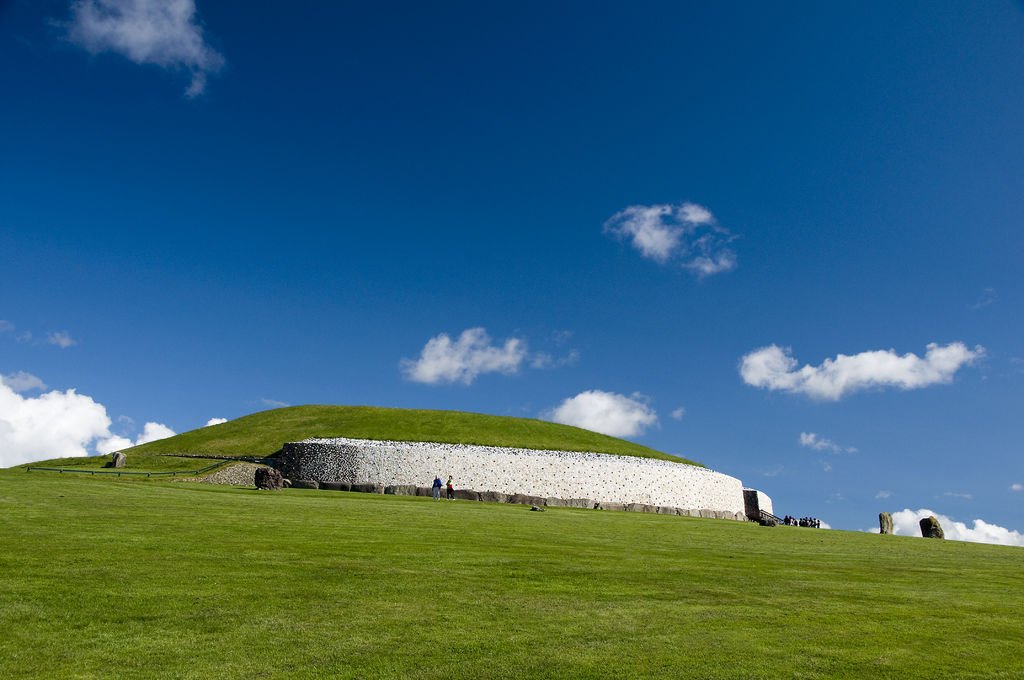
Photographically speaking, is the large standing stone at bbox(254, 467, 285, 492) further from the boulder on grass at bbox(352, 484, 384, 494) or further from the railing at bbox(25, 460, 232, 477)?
the railing at bbox(25, 460, 232, 477)

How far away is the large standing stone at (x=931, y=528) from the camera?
44.1 metres

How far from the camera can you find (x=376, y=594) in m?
12.7

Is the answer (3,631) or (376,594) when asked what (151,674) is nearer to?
(3,631)

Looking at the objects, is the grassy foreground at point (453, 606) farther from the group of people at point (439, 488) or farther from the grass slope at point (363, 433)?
the grass slope at point (363, 433)

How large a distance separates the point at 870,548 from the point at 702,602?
16.8 metres

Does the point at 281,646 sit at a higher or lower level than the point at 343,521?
lower

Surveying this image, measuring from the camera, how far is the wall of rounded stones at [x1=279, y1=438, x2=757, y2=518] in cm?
5541

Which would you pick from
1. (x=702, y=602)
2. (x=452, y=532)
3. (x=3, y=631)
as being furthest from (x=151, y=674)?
(x=452, y=532)

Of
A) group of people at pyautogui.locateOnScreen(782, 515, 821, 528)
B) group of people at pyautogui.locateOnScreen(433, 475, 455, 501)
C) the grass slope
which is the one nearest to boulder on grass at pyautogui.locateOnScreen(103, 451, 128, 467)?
the grass slope

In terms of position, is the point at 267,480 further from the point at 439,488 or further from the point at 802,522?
the point at 802,522

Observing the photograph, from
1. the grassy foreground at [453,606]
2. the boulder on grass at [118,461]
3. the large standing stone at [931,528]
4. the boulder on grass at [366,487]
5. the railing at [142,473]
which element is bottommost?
the grassy foreground at [453,606]

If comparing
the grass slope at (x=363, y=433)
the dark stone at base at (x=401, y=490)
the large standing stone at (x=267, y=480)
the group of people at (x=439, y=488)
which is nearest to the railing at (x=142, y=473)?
the grass slope at (x=363, y=433)

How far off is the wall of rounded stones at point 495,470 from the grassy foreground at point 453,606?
33.8 meters

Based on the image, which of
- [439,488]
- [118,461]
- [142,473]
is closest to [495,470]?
[439,488]
